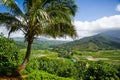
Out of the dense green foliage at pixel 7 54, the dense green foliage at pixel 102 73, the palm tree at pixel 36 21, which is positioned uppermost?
the palm tree at pixel 36 21

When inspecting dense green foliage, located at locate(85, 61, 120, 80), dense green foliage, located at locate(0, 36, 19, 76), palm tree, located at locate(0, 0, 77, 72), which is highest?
palm tree, located at locate(0, 0, 77, 72)

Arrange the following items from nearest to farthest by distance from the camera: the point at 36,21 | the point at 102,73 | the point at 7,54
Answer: the point at 36,21 → the point at 102,73 → the point at 7,54

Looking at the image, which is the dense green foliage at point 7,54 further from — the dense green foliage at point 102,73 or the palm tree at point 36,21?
the dense green foliage at point 102,73

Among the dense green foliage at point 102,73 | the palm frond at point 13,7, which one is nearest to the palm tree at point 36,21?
the palm frond at point 13,7

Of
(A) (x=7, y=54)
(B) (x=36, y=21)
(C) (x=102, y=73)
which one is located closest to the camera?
(B) (x=36, y=21)

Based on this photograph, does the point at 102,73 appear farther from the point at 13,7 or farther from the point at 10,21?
the point at 13,7

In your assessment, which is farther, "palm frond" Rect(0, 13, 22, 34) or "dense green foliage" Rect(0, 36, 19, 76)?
"dense green foliage" Rect(0, 36, 19, 76)

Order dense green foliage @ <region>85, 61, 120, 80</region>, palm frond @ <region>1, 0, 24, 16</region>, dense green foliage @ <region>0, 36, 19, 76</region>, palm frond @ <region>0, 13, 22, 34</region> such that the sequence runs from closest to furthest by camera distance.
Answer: palm frond @ <region>1, 0, 24, 16</region>
palm frond @ <region>0, 13, 22, 34</region>
dense green foliage @ <region>85, 61, 120, 80</region>
dense green foliage @ <region>0, 36, 19, 76</region>

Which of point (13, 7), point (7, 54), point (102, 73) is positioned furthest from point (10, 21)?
point (102, 73)

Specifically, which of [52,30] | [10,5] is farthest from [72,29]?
[10,5]

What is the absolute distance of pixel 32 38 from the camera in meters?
13.7

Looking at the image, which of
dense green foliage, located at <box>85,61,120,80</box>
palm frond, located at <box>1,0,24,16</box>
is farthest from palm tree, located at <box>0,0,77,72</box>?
dense green foliage, located at <box>85,61,120,80</box>

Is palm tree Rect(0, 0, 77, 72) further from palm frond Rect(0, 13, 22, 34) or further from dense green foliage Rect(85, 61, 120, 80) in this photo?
dense green foliage Rect(85, 61, 120, 80)

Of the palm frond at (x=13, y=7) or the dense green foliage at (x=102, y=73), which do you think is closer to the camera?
the palm frond at (x=13, y=7)
